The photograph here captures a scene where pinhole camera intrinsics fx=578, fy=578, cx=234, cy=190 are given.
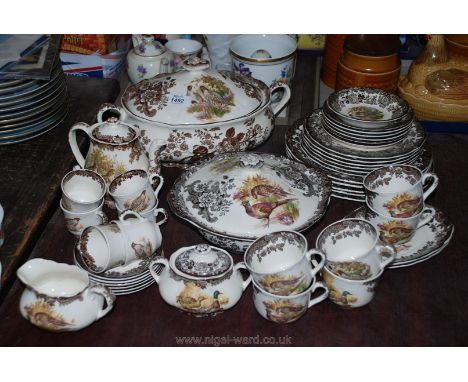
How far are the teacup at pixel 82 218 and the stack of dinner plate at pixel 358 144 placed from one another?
19.4 inches

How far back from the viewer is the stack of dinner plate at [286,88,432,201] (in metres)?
1.36

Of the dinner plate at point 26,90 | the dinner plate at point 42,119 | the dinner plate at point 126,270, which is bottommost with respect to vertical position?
the dinner plate at point 42,119

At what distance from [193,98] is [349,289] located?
608 millimetres

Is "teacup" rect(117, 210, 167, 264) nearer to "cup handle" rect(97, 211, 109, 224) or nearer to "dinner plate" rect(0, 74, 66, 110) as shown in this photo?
"cup handle" rect(97, 211, 109, 224)

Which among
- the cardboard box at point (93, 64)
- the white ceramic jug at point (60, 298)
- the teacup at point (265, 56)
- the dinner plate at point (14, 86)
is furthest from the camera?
the cardboard box at point (93, 64)

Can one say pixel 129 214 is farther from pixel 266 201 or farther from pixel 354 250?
pixel 354 250

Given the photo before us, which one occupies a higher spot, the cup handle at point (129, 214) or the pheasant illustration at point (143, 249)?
the cup handle at point (129, 214)

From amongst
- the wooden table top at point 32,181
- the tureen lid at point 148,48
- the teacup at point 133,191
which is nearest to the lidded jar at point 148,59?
the tureen lid at point 148,48

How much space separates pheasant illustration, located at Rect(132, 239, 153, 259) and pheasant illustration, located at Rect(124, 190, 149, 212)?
4.3 inches

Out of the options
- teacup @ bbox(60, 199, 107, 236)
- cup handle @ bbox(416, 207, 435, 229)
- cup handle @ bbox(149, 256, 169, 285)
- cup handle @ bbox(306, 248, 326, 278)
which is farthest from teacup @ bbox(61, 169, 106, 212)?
cup handle @ bbox(416, 207, 435, 229)

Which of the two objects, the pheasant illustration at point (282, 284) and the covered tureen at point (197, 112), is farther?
the covered tureen at point (197, 112)

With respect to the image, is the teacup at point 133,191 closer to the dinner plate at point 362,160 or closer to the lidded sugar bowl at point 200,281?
the lidded sugar bowl at point 200,281

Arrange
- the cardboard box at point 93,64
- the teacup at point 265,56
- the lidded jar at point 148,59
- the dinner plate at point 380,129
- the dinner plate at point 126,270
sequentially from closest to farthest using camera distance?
the dinner plate at point 126,270 → the dinner plate at point 380,129 → the teacup at point 265,56 → the lidded jar at point 148,59 → the cardboard box at point 93,64

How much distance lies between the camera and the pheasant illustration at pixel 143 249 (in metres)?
1.14
